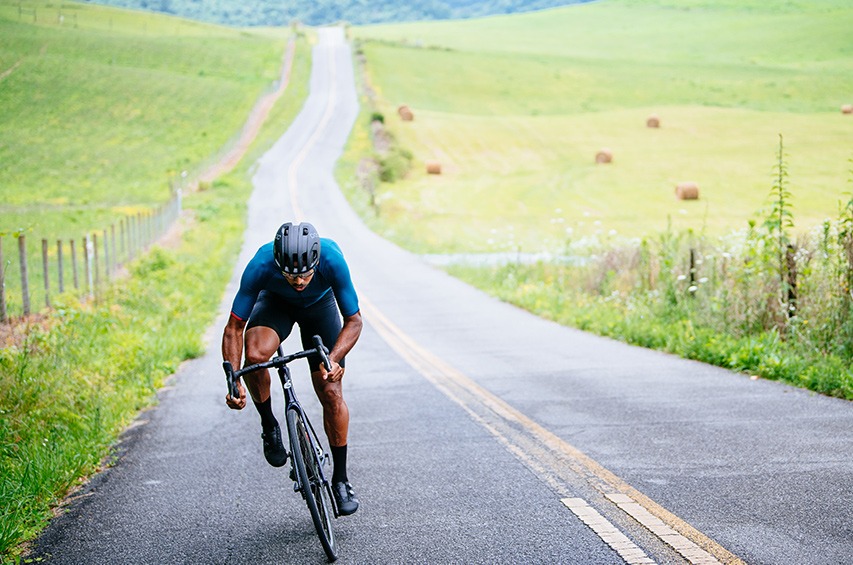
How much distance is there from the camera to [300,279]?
512 cm

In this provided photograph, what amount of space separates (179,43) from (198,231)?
31217mm

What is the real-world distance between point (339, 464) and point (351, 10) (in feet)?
380

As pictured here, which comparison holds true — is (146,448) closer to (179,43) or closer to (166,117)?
(166,117)

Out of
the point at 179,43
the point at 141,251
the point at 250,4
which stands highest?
the point at 250,4

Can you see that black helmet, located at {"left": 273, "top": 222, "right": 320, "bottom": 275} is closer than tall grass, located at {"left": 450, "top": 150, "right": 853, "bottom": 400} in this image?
Yes

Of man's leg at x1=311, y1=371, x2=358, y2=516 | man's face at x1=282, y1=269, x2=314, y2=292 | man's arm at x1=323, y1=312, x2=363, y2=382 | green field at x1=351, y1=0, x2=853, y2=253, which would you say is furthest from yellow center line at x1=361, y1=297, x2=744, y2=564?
green field at x1=351, y1=0, x2=853, y2=253

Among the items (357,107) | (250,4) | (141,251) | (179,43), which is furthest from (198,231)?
(250,4)

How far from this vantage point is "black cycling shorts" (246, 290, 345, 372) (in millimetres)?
5684

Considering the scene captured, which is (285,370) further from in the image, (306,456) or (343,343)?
(306,456)

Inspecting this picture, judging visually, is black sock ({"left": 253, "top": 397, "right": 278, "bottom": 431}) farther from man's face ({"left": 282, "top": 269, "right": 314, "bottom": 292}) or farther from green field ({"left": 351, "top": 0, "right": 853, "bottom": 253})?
green field ({"left": 351, "top": 0, "right": 853, "bottom": 253})

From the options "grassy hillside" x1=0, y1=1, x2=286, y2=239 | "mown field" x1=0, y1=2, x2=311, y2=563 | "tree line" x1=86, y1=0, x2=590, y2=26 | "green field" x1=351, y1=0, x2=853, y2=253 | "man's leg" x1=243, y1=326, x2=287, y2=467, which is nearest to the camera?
"man's leg" x1=243, y1=326, x2=287, y2=467

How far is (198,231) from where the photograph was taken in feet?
107

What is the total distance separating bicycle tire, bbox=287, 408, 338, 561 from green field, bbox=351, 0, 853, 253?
29.5ft

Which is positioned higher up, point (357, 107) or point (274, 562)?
point (357, 107)
